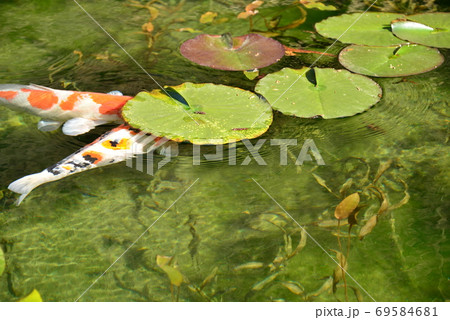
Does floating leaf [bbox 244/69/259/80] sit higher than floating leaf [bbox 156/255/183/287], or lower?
higher

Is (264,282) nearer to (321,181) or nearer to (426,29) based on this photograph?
(321,181)

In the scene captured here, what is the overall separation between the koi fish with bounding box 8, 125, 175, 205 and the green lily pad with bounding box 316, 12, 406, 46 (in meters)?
1.31

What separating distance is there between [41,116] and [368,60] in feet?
5.42

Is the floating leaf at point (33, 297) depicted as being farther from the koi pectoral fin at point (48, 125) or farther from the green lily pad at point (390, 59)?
the green lily pad at point (390, 59)

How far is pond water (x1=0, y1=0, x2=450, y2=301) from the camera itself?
1.61m

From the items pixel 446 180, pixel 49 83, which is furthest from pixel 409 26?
pixel 49 83

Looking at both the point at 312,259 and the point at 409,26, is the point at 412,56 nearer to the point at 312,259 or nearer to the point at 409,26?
the point at 409,26

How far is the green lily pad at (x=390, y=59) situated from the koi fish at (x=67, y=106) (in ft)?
3.87

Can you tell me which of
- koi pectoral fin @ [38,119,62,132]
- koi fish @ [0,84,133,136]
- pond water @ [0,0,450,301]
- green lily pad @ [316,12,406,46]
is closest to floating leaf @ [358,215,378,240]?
pond water @ [0,0,450,301]

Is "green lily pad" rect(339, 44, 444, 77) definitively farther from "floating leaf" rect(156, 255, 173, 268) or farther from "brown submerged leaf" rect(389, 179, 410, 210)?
"floating leaf" rect(156, 255, 173, 268)

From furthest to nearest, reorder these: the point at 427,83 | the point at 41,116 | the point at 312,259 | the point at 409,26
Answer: the point at 409,26, the point at 427,83, the point at 41,116, the point at 312,259

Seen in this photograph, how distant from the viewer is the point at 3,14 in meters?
3.21

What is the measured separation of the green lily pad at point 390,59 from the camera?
2520mm
